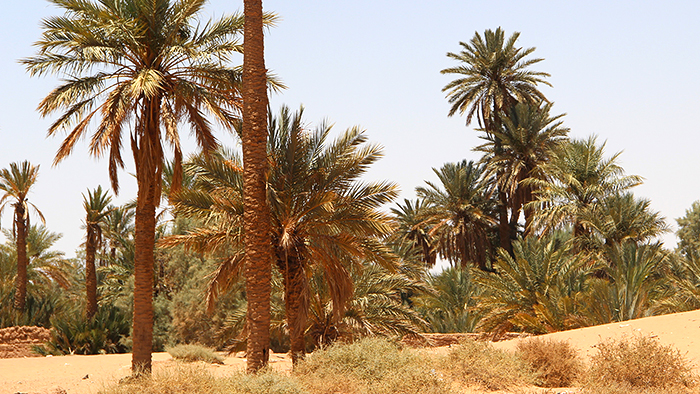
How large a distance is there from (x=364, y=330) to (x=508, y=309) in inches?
213

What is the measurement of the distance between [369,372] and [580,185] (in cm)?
1990

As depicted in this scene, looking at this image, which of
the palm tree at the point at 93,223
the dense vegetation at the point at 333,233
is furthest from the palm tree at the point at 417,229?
the palm tree at the point at 93,223

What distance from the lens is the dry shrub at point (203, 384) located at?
10.1 meters

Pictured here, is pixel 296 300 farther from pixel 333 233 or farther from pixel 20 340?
pixel 20 340

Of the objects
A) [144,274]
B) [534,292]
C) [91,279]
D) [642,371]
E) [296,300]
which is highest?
[91,279]

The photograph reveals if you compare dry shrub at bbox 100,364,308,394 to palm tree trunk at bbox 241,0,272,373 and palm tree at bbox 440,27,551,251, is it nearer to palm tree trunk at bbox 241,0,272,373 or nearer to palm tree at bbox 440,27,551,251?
palm tree trunk at bbox 241,0,272,373

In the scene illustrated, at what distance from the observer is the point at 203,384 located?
10914mm

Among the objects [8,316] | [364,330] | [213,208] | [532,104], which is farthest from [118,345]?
[532,104]

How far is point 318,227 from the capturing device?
15.3 meters

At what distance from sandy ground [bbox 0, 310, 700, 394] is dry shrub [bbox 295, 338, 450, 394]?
3283 millimetres

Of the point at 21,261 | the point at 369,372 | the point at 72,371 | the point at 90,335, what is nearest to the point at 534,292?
the point at 369,372

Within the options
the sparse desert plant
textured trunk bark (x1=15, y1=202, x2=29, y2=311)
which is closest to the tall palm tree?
textured trunk bark (x1=15, y1=202, x2=29, y2=311)

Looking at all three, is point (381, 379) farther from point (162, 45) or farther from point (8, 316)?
point (8, 316)

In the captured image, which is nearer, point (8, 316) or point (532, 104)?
point (8, 316)
